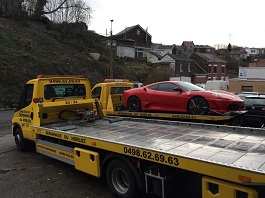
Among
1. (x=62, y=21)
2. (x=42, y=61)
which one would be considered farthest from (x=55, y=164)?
(x=62, y=21)

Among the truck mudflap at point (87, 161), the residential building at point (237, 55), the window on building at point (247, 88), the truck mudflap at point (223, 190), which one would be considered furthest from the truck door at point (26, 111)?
the residential building at point (237, 55)

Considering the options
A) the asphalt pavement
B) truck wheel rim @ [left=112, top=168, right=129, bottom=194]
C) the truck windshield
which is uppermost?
the truck windshield

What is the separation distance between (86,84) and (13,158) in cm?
282

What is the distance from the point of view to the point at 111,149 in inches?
183

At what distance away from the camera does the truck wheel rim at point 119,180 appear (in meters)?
4.73

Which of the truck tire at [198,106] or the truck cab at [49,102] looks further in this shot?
the truck tire at [198,106]

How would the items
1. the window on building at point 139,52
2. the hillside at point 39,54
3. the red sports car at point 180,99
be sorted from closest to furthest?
the red sports car at point 180,99
the hillside at point 39,54
the window on building at point 139,52

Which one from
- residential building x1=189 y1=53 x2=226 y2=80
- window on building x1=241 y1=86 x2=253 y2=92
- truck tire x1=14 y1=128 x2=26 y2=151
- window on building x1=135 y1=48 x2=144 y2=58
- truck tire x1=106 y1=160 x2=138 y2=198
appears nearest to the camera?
truck tire x1=106 y1=160 x2=138 y2=198

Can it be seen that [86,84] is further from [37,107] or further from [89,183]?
[89,183]

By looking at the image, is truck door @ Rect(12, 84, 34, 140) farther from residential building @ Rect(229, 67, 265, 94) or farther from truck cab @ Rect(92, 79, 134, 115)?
residential building @ Rect(229, 67, 265, 94)

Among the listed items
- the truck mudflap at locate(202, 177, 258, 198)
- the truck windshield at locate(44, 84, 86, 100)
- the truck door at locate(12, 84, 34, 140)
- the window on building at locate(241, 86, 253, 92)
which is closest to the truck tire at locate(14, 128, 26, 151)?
the truck door at locate(12, 84, 34, 140)

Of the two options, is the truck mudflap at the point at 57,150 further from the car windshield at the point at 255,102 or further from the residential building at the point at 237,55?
the residential building at the point at 237,55

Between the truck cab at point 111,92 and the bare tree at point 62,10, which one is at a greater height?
the bare tree at point 62,10

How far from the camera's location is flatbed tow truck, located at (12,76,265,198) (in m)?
3.39
